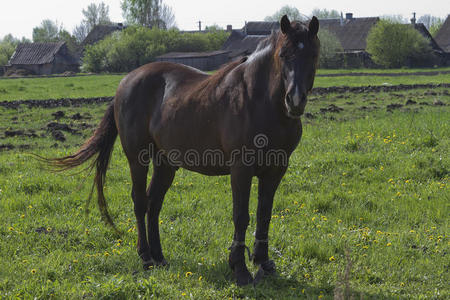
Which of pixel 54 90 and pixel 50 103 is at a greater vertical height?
pixel 54 90

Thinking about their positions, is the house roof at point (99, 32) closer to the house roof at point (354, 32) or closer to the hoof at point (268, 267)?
the house roof at point (354, 32)

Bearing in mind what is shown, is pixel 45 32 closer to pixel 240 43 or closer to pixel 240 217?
pixel 240 43

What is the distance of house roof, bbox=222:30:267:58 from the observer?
197 ft

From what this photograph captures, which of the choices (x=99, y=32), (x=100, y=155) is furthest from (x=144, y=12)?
(x=100, y=155)

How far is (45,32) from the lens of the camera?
11319 cm

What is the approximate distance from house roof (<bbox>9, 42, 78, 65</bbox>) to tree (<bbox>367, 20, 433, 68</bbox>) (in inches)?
1727

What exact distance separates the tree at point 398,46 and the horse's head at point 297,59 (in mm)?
51042

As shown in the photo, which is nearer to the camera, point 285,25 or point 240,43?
point 285,25

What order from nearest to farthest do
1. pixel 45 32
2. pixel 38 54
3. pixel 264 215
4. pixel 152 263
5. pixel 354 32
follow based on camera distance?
pixel 264 215
pixel 152 263
pixel 354 32
pixel 38 54
pixel 45 32

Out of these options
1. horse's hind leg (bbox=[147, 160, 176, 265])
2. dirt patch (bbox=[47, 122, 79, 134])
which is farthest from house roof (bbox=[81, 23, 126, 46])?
horse's hind leg (bbox=[147, 160, 176, 265])

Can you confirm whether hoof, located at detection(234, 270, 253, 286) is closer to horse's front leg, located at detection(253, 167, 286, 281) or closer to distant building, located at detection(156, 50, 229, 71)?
horse's front leg, located at detection(253, 167, 286, 281)

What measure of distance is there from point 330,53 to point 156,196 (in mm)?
52604

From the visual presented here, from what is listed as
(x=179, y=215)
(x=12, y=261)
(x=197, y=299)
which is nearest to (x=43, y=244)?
(x=12, y=261)

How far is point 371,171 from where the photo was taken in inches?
297
